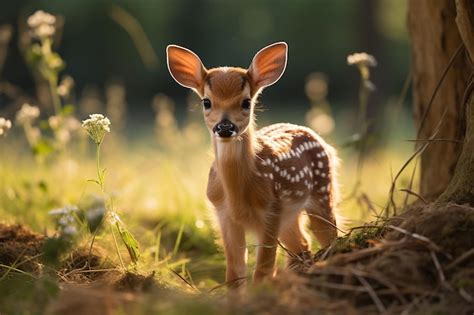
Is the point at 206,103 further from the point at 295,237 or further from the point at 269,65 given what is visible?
the point at 295,237

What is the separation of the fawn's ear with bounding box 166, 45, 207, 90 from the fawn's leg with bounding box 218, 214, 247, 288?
74 cm

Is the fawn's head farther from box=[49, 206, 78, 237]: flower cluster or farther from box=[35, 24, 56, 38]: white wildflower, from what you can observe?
box=[35, 24, 56, 38]: white wildflower

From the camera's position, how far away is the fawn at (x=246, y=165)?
4.62 metres

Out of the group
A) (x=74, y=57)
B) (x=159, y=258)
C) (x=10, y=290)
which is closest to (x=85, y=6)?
(x=74, y=57)

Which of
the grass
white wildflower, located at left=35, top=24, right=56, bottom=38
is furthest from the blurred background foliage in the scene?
white wildflower, located at left=35, top=24, right=56, bottom=38

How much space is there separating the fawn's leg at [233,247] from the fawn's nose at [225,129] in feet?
1.88

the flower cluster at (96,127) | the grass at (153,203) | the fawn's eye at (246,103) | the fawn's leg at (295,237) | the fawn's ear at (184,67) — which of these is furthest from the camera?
the fawn's leg at (295,237)

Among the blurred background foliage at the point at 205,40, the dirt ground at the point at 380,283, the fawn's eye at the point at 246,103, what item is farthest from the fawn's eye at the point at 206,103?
the blurred background foliage at the point at 205,40

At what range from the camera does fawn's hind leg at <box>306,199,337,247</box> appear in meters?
5.13

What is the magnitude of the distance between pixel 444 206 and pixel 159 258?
186cm

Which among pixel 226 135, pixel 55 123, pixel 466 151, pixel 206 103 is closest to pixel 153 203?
pixel 55 123

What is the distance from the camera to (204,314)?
2.95 meters

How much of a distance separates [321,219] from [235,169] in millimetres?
718

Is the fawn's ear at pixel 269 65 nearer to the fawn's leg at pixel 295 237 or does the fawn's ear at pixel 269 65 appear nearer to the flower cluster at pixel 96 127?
the fawn's leg at pixel 295 237
